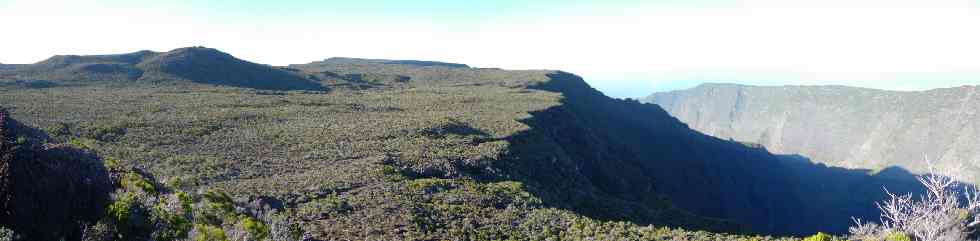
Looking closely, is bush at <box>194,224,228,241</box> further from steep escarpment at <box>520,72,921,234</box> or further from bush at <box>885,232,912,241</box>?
steep escarpment at <box>520,72,921,234</box>

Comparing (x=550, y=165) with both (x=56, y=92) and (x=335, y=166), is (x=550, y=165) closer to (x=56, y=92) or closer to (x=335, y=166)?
(x=335, y=166)

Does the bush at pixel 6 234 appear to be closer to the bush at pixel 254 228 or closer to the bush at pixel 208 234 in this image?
the bush at pixel 208 234

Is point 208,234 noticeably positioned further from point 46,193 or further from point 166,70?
point 166,70

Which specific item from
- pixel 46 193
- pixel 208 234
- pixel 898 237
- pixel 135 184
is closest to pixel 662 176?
pixel 898 237

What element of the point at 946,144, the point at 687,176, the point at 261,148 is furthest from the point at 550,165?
the point at 946,144

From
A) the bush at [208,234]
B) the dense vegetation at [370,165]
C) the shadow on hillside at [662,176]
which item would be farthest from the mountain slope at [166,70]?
the bush at [208,234]
